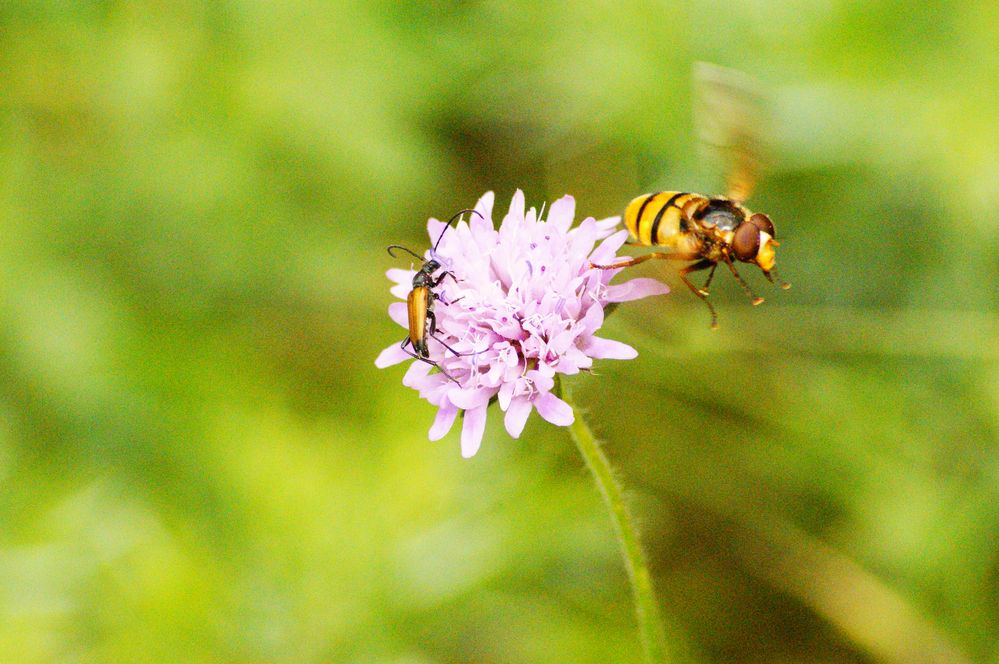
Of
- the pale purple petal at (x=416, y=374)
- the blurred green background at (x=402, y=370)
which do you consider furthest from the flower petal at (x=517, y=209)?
the blurred green background at (x=402, y=370)

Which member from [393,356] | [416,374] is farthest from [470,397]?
[393,356]

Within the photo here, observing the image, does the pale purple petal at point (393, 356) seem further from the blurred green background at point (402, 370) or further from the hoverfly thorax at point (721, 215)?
the blurred green background at point (402, 370)

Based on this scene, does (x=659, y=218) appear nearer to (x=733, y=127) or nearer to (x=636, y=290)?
(x=636, y=290)

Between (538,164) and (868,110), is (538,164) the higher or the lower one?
the higher one

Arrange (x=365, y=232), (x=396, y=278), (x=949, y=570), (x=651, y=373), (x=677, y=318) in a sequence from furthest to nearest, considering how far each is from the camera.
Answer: (x=365, y=232), (x=651, y=373), (x=677, y=318), (x=949, y=570), (x=396, y=278)

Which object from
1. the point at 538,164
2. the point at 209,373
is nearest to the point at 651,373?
the point at 538,164

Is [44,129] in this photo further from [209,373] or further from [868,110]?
[868,110]

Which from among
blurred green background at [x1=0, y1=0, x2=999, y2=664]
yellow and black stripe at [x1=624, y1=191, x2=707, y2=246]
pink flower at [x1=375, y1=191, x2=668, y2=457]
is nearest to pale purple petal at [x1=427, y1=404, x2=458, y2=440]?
pink flower at [x1=375, y1=191, x2=668, y2=457]
